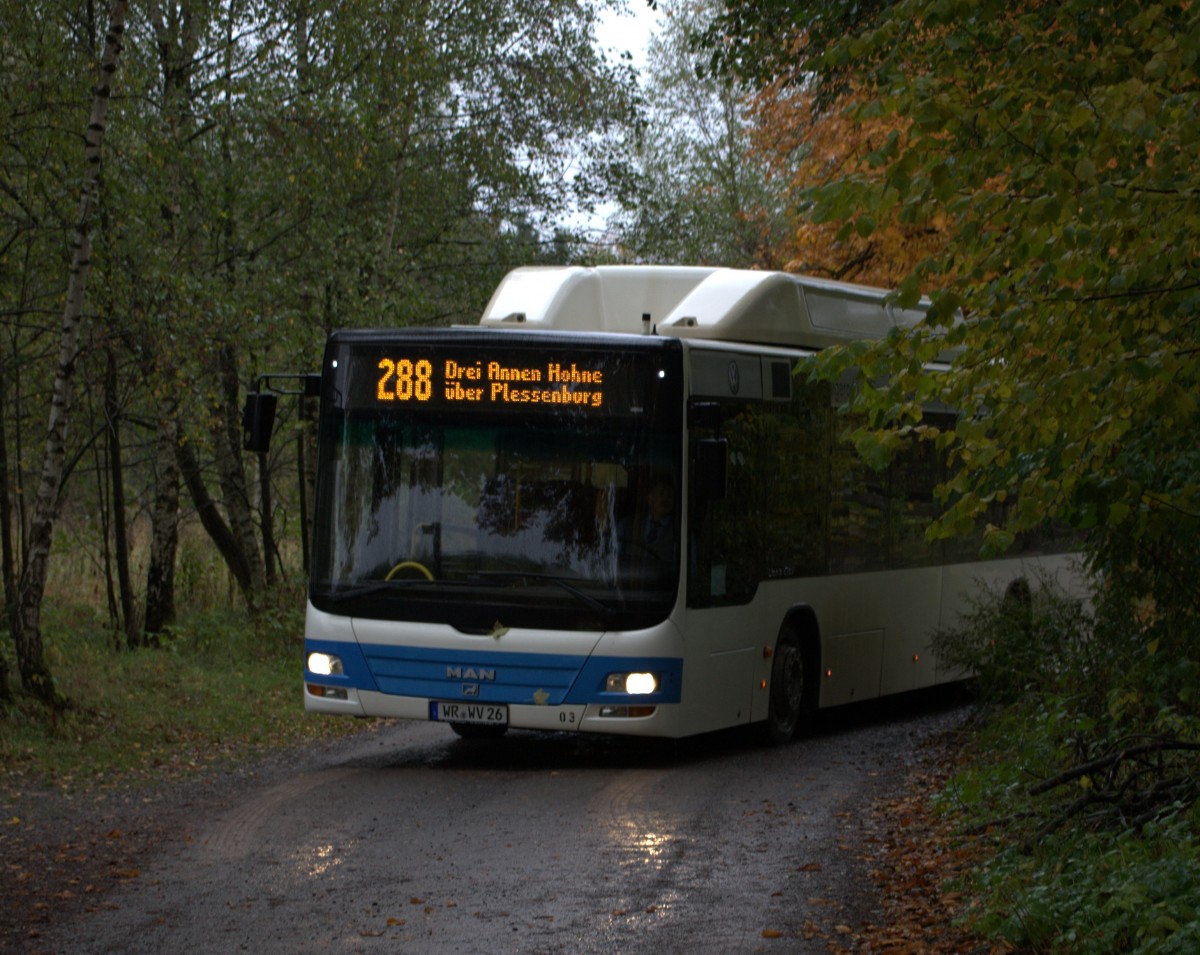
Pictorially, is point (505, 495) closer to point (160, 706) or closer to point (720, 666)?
point (720, 666)

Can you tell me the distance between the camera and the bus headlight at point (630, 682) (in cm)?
1234

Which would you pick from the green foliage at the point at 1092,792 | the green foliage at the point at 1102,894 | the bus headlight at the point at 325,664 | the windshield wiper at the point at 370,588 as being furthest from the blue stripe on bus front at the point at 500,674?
the green foliage at the point at 1102,894

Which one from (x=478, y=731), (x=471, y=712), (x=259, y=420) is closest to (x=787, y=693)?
(x=478, y=731)

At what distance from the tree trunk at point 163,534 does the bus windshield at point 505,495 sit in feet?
25.8

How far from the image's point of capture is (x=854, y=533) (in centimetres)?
1537

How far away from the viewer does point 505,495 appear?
40.8 ft

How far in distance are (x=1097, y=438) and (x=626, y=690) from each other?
6.00m

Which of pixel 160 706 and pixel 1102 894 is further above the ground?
pixel 1102 894

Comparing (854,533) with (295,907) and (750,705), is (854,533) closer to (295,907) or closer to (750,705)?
(750,705)

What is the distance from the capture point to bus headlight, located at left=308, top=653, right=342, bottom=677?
12875mm

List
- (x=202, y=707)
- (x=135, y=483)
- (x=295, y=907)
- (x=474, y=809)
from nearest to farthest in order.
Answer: (x=295, y=907) < (x=474, y=809) < (x=202, y=707) < (x=135, y=483)

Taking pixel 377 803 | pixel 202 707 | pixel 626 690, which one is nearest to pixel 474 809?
pixel 377 803

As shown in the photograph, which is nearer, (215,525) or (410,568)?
(410,568)

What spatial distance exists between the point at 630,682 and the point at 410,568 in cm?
177
